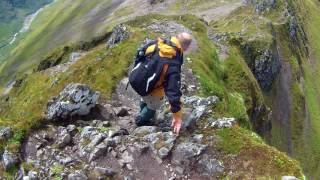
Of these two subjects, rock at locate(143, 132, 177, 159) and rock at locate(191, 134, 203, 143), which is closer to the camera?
rock at locate(143, 132, 177, 159)

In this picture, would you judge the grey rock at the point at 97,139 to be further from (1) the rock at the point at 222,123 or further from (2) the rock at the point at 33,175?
(1) the rock at the point at 222,123

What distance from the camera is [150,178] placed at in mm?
27109

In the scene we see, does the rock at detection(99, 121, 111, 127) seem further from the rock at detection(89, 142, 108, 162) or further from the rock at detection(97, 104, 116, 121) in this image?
the rock at detection(89, 142, 108, 162)

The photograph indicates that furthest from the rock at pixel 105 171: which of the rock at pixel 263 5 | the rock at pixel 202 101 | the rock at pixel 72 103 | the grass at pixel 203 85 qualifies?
the rock at pixel 263 5

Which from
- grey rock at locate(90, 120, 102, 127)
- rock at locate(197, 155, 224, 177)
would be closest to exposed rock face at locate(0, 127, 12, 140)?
grey rock at locate(90, 120, 102, 127)

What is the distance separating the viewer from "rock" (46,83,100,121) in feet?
100

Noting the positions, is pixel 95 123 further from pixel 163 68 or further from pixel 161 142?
pixel 163 68

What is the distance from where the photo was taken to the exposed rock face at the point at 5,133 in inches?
1101

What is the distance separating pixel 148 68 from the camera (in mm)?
26000

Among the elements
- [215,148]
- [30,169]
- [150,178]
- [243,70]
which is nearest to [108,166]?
[150,178]

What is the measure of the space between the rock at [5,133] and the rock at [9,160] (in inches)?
48.7

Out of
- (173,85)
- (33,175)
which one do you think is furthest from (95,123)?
(173,85)

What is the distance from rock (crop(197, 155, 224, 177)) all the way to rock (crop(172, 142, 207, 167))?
48cm

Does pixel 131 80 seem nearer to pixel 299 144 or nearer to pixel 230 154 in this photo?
pixel 230 154
